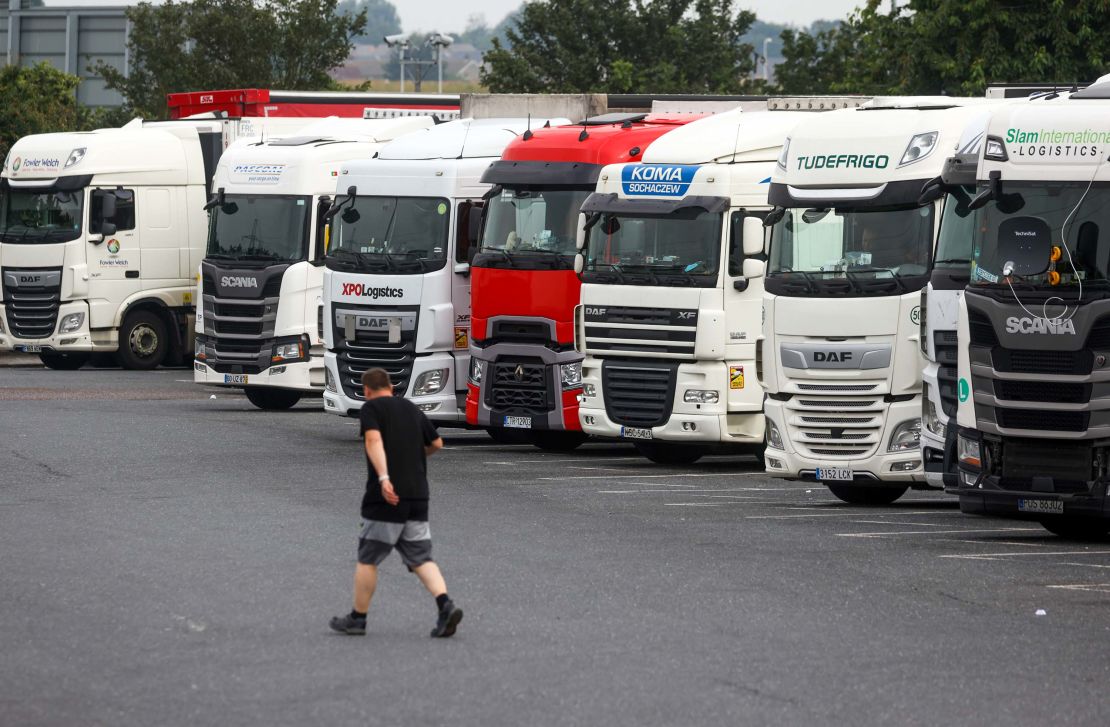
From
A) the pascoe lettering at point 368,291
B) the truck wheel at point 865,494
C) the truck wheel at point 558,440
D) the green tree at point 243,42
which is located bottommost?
the truck wheel at point 558,440

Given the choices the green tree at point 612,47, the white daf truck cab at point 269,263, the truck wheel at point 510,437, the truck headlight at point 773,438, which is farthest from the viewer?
the green tree at point 612,47

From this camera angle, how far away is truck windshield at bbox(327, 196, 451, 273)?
23.5 m

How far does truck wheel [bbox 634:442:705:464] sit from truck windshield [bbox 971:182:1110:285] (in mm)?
7307

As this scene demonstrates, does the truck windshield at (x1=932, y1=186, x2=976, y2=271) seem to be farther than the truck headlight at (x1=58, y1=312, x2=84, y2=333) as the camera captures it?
No

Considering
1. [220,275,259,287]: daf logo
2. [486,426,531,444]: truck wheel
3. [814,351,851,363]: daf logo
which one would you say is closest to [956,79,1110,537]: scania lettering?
[814,351,851,363]: daf logo

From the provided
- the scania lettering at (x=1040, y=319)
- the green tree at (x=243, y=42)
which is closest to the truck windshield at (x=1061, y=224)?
the scania lettering at (x=1040, y=319)

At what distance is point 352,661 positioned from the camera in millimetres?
10641

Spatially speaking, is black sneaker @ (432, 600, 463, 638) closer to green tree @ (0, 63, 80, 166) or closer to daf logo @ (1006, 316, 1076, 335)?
daf logo @ (1006, 316, 1076, 335)

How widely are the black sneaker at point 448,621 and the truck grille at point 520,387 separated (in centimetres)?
1116

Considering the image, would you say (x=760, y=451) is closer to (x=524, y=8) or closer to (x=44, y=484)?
(x=44, y=484)

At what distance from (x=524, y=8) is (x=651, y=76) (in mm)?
4296

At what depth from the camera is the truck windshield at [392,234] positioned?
23516 millimetres

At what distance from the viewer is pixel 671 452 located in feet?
74.3

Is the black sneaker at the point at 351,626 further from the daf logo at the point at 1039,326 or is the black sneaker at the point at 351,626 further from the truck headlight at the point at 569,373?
the truck headlight at the point at 569,373
